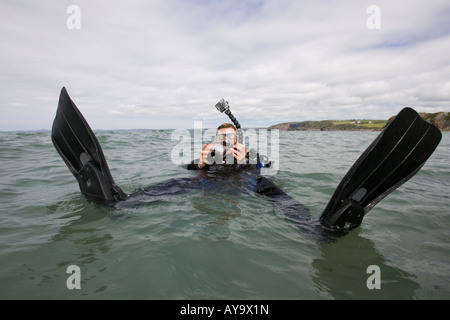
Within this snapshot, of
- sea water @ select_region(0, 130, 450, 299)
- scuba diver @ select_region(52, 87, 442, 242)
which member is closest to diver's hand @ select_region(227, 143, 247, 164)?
scuba diver @ select_region(52, 87, 442, 242)

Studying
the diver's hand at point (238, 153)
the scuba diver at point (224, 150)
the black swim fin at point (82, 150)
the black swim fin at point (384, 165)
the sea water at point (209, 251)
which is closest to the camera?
the sea water at point (209, 251)

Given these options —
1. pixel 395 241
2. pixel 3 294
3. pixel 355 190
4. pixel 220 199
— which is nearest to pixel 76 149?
pixel 3 294

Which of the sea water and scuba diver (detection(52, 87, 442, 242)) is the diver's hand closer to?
scuba diver (detection(52, 87, 442, 242))

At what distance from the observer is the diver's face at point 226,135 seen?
20.1ft

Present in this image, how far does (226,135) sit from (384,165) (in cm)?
383

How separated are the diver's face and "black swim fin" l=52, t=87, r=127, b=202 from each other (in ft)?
9.85

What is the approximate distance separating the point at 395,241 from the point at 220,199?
2.91 m

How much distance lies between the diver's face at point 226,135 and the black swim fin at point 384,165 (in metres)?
3.41

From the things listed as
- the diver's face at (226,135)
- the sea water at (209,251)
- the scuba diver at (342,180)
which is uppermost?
the diver's face at (226,135)

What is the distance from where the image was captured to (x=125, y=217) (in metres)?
3.75

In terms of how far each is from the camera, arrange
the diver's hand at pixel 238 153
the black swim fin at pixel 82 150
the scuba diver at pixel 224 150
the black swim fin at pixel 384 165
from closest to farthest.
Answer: the black swim fin at pixel 384 165 → the black swim fin at pixel 82 150 → the scuba diver at pixel 224 150 → the diver's hand at pixel 238 153

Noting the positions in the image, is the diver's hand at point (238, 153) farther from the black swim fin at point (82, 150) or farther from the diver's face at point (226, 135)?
the black swim fin at point (82, 150)

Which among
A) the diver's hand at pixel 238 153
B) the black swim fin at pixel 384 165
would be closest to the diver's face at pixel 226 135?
the diver's hand at pixel 238 153

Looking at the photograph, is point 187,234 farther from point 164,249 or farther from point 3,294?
point 3,294
